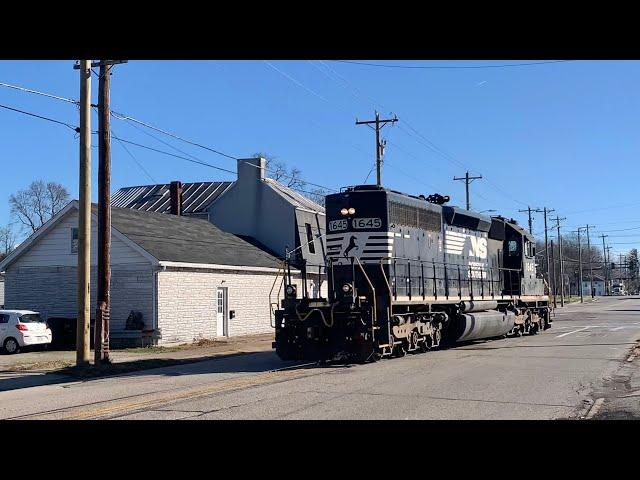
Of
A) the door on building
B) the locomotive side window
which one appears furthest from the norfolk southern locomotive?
the door on building

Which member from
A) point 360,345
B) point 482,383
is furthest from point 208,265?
point 482,383

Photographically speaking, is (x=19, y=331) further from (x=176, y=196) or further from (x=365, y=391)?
(x=176, y=196)

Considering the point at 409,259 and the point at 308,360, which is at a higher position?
the point at 409,259

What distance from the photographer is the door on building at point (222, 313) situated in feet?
101

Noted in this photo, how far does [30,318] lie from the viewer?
1007 inches

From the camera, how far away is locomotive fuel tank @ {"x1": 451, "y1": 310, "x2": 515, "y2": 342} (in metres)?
22.5

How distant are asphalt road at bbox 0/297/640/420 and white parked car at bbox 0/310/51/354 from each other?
8565 millimetres

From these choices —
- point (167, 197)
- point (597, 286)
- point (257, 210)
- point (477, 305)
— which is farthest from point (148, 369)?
point (597, 286)

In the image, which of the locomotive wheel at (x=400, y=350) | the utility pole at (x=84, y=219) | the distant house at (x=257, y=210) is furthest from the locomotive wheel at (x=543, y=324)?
the utility pole at (x=84, y=219)

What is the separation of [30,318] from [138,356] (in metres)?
5.75
